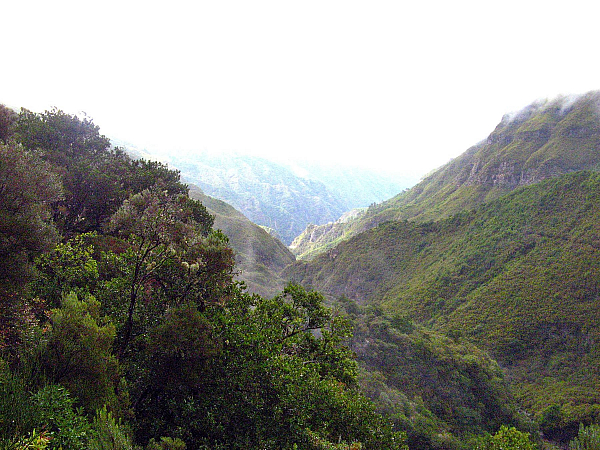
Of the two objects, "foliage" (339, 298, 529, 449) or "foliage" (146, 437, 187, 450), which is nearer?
"foliage" (146, 437, 187, 450)

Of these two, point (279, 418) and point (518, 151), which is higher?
point (518, 151)

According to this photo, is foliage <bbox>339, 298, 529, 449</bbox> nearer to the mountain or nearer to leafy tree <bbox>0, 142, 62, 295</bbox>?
leafy tree <bbox>0, 142, 62, 295</bbox>

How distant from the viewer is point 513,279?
9156 centimetres

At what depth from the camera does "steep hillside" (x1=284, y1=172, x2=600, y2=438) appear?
71.6 meters

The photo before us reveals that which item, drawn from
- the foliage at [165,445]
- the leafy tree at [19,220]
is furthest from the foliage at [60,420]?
the leafy tree at [19,220]

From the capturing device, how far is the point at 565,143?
156 metres

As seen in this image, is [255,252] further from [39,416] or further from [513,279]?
[39,416]

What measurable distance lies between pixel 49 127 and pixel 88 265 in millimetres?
24877

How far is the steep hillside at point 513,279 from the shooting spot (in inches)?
2817

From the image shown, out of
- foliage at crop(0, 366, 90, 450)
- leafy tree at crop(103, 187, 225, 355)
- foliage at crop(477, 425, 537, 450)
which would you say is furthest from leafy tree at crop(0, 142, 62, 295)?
foliage at crop(477, 425, 537, 450)

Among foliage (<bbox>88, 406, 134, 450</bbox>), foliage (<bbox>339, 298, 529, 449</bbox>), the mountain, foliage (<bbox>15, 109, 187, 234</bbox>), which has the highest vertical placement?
the mountain

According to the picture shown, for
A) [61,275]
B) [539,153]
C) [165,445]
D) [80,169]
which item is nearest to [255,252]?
[80,169]

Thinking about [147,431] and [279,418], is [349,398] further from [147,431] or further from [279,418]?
[147,431]

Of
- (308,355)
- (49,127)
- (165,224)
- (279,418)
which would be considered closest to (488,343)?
(308,355)
